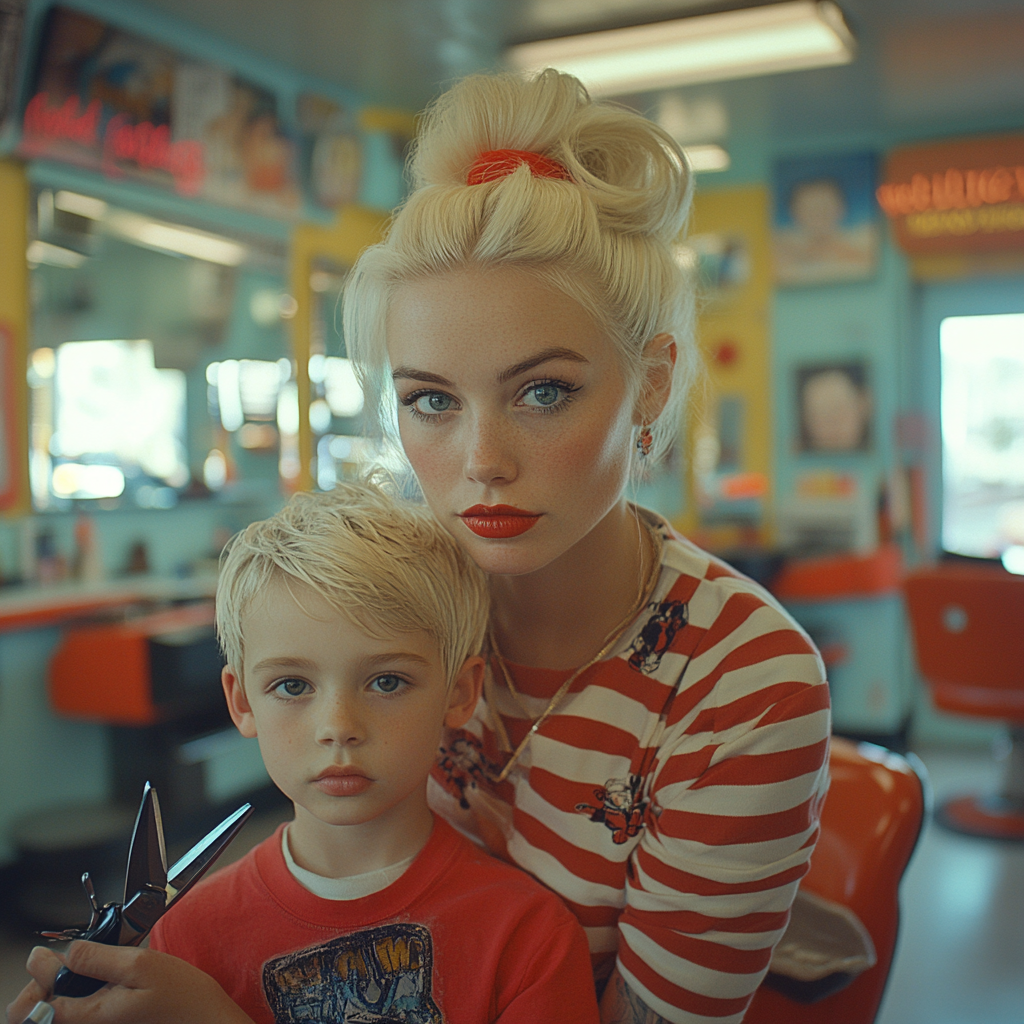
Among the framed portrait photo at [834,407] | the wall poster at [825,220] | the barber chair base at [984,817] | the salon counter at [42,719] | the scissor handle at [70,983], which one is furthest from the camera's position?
the framed portrait photo at [834,407]

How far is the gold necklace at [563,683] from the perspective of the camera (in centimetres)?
→ 123

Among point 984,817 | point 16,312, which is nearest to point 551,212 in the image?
point 16,312

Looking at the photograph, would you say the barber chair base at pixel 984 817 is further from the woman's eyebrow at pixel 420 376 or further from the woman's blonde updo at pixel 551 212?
the woman's eyebrow at pixel 420 376

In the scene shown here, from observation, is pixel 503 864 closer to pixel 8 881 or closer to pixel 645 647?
pixel 645 647

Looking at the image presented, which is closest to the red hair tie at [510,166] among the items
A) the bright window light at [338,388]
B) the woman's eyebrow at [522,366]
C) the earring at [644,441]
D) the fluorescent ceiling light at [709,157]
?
the woman's eyebrow at [522,366]

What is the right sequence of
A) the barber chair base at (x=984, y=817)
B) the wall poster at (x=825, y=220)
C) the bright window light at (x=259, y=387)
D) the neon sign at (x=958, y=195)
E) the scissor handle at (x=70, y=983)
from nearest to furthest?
the scissor handle at (x=70, y=983) < the barber chair base at (x=984, y=817) < the bright window light at (x=259, y=387) < the neon sign at (x=958, y=195) < the wall poster at (x=825, y=220)

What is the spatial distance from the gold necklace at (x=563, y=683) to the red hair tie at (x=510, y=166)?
0.49m

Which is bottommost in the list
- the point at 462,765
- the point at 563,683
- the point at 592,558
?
the point at 462,765

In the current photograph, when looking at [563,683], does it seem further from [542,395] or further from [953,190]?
[953,190]

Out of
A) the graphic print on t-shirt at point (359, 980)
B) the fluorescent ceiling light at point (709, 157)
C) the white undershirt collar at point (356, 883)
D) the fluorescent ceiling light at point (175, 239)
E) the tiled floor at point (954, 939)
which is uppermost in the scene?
the fluorescent ceiling light at point (709, 157)

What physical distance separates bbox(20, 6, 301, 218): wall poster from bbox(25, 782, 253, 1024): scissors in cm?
334

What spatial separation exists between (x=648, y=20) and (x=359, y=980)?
4004mm

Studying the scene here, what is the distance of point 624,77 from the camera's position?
4.54 m

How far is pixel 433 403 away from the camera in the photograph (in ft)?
3.60
